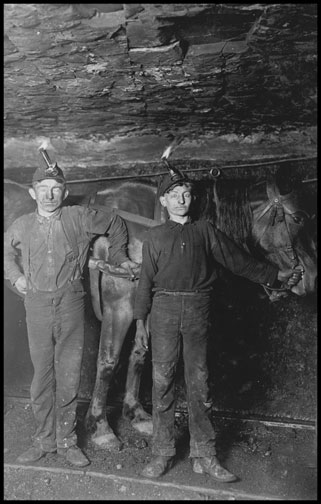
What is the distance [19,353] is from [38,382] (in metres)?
1.88

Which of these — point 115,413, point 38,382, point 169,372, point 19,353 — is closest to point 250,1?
point 169,372

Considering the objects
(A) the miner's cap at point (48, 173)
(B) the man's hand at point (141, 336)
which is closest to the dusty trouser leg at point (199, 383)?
(B) the man's hand at point (141, 336)

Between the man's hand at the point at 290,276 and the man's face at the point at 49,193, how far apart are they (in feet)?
6.29

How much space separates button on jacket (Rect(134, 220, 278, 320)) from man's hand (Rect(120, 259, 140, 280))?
36cm

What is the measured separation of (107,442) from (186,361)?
1.19 meters

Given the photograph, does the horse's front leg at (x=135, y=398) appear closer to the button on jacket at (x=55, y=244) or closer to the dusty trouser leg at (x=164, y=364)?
the dusty trouser leg at (x=164, y=364)

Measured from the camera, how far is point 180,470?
383 cm

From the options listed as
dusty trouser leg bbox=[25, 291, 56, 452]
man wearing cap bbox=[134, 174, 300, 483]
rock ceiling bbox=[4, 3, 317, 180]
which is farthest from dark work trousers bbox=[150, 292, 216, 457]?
rock ceiling bbox=[4, 3, 317, 180]

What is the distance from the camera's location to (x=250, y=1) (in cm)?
239

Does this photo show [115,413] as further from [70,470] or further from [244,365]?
[244,365]

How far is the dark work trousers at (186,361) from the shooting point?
369cm

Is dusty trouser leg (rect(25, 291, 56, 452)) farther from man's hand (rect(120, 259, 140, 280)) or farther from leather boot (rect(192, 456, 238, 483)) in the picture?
leather boot (rect(192, 456, 238, 483))

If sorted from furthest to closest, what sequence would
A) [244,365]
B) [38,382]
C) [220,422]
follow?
[244,365]
[220,422]
[38,382]

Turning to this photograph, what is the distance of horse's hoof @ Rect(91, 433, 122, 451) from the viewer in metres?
4.22
